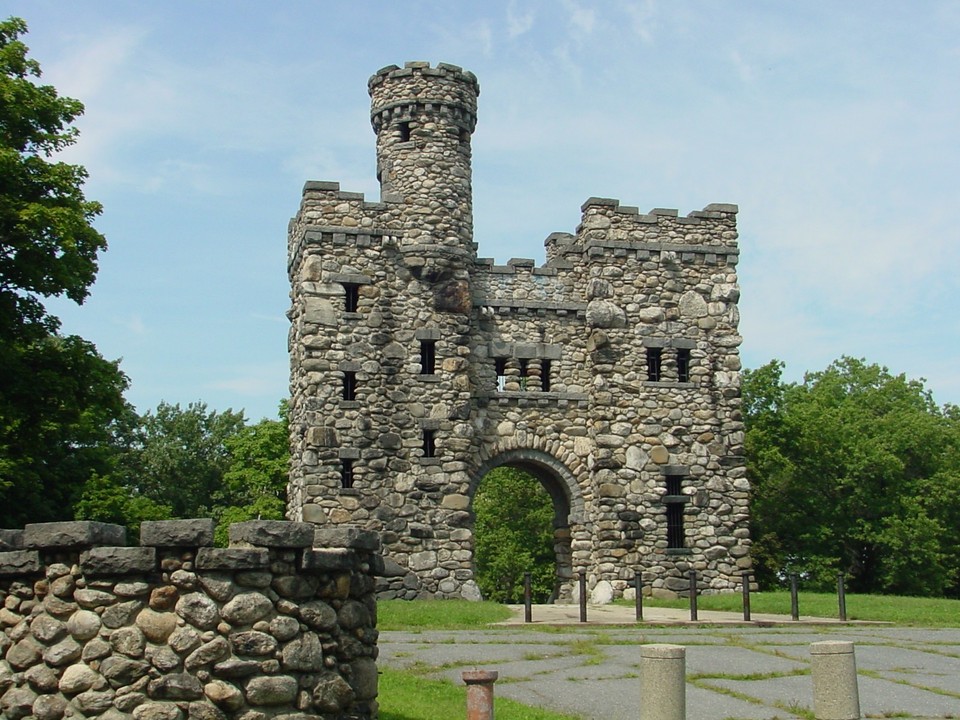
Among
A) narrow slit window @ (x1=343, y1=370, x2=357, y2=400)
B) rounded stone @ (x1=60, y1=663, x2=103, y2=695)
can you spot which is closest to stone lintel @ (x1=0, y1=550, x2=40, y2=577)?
rounded stone @ (x1=60, y1=663, x2=103, y2=695)

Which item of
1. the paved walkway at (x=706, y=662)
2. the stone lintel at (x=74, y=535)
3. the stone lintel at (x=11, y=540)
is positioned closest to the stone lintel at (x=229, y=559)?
the stone lintel at (x=74, y=535)

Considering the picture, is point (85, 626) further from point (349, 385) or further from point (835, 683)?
point (349, 385)

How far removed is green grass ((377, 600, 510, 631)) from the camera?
17719 millimetres

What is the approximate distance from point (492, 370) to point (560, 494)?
Result: 3.54 m

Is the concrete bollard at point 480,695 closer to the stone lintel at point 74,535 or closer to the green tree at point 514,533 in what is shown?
the stone lintel at point 74,535

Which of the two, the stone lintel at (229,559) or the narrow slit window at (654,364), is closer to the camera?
the stone lintel at (229,559)

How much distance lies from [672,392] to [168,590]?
19101 mm

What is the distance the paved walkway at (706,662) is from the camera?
35.1 feet

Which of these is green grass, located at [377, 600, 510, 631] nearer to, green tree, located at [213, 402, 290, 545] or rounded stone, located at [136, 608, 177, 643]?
rounded stone, located at [136, 608, 177, 643]

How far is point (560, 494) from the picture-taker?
2645 centimetres

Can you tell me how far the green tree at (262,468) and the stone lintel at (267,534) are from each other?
29797 millimetres

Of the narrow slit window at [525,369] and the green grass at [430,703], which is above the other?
the narrow slit window at [525,369]

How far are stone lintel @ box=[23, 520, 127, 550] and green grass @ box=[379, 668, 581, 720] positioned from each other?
2896 mm

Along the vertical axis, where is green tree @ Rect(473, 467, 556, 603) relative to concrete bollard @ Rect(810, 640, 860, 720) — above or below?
above
